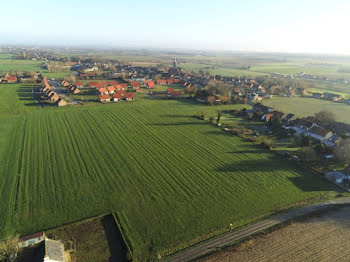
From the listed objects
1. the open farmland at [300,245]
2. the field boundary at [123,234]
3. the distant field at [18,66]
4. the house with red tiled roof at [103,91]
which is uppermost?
the distant field at [18,66]

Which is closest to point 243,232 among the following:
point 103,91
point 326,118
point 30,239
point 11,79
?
point 30,239

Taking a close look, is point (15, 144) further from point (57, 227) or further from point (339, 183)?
point (339, 183)

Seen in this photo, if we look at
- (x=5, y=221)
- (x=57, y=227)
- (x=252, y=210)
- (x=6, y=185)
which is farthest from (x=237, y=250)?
(x=6, y=185)

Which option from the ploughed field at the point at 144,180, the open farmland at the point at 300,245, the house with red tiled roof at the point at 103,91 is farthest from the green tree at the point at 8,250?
the house with red tiled roof at the point at 103,91

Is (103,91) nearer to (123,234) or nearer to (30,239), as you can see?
(30,239)

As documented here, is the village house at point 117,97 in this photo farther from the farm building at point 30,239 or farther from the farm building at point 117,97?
the farm building at point 30,239

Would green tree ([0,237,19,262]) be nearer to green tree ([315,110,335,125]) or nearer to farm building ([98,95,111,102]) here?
farm building ([98,95,111,102])
